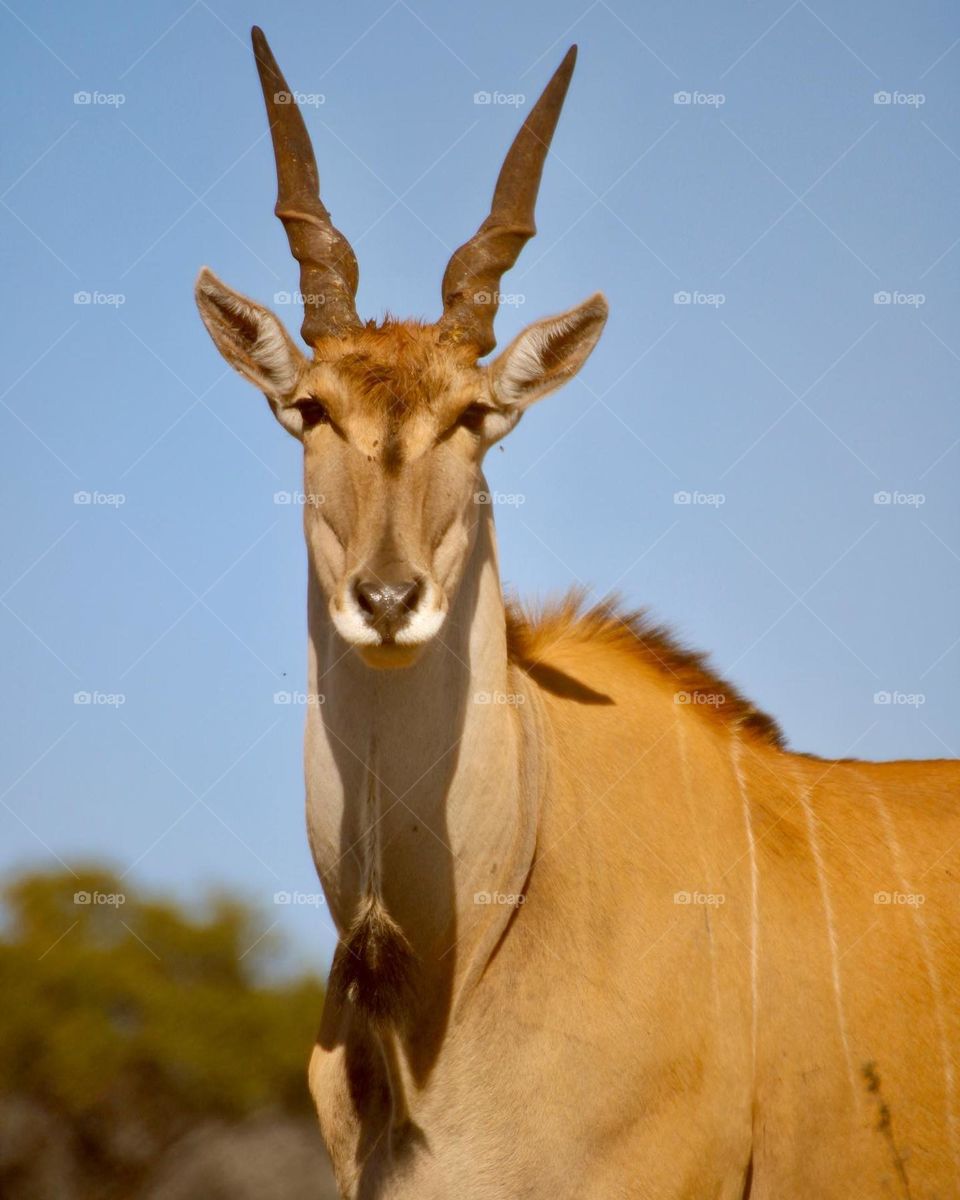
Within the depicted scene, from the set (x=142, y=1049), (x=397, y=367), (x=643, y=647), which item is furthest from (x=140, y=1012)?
(x=397, y=367)

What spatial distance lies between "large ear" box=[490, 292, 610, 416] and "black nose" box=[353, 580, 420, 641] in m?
0.90

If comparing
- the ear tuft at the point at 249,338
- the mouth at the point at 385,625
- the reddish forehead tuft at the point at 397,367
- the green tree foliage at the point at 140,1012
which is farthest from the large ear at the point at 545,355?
the green tree foliage at the point at 140,1012

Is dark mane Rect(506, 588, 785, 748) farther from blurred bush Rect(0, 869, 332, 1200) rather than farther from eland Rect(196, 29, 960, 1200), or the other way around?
blurred bush Rect(0, 869, 332, 1200)

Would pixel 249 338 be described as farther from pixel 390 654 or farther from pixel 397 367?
pixel 390 654

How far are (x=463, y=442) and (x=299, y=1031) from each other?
14.2 metres

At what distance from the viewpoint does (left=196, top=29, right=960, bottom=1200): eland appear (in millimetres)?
3939

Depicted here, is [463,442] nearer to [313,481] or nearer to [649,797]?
[313,481]

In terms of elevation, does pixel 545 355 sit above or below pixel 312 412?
above

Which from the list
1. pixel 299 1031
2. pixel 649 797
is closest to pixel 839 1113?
pixel 649 797

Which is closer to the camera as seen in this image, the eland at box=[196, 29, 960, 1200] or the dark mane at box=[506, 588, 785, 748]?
the eland at box=[196, 29, 960, 1200]

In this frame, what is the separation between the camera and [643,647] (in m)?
5.10

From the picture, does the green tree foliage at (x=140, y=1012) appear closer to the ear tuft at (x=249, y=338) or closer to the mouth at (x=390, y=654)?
the ear tuft at (x=249, y=338)

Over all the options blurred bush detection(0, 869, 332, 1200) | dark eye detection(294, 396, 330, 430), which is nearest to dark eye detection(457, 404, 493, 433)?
dark eye detection(294, 396, 330, 430)

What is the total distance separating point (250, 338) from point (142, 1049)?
41.9 feet
